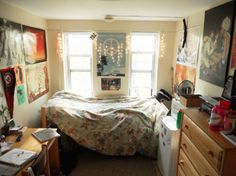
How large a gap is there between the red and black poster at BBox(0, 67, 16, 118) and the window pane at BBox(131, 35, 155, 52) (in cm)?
239

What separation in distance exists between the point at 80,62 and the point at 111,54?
2.43 feet

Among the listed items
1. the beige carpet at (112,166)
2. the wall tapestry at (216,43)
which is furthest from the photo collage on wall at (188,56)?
the beige carpet at (112,166)

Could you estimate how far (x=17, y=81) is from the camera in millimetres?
2539

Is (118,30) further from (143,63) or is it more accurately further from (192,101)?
(192,101)

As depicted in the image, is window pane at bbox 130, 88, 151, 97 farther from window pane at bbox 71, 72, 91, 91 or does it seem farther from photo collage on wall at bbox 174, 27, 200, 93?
window pane at bbox 71, 72, 91, 91

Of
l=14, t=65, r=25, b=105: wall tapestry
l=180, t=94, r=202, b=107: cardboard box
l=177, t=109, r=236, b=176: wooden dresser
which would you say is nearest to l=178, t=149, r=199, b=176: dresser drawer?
l=177, t=109, r=236, b=176: wooden dresser

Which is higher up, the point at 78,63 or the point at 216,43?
the point at 216,43

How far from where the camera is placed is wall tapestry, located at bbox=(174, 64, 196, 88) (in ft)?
9.08

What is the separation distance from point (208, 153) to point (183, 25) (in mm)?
2539

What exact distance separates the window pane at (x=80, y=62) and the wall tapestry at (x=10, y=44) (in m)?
1.38

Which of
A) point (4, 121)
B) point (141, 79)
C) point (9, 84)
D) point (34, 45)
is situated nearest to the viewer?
point (4, 121)

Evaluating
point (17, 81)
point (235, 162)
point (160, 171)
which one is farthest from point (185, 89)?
point (17, 81)

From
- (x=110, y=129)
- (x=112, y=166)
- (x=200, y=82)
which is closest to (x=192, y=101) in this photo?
(x=200, y=82)

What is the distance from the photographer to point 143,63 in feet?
13.1
